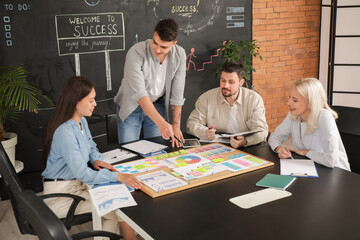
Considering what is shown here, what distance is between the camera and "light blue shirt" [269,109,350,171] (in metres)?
2.40

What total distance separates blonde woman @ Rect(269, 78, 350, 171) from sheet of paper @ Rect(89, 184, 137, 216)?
107 cm

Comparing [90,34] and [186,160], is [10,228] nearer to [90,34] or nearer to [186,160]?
[186,160]

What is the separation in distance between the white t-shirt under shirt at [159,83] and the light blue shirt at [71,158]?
93 cm

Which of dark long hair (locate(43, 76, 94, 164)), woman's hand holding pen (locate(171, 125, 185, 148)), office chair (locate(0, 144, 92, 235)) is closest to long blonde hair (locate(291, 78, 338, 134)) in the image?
woman's hand holding pen (locate(171, 125, 185, 148))

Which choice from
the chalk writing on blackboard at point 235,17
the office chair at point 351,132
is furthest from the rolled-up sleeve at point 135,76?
the chalk writing on blackboard at point 235,17

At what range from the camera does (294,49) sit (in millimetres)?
5930

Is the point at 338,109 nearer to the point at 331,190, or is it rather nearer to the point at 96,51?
the point at 331,190

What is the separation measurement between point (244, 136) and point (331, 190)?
0.92 m

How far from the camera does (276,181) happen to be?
2.14 m

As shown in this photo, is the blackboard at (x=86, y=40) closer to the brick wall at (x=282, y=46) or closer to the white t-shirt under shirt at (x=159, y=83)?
the brick wall at (x=282, y=46)

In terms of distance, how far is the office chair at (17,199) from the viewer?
206cm

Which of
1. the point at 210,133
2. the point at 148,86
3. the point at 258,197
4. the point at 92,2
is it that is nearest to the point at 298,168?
the point at 258,197

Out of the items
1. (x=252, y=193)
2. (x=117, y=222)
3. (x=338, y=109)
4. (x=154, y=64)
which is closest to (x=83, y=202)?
(x=117, y=222)

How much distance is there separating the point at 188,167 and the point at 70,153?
68cm
